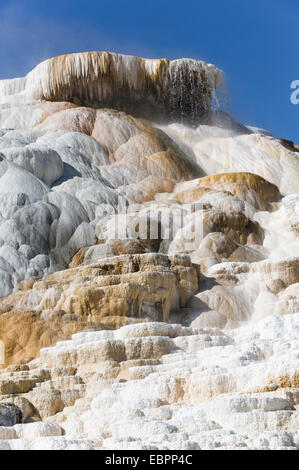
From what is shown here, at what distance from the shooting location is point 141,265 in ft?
58.0

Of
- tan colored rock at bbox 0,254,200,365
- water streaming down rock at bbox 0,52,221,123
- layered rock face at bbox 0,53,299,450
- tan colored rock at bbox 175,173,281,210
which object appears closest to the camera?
layered rock face at bbox 0,53,299,450

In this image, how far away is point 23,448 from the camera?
31.3 feet

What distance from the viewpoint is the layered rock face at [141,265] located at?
35.5ft

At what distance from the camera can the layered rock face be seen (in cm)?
1081

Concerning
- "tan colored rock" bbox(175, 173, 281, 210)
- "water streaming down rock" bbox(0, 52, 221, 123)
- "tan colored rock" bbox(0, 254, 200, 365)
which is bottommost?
"tan colored rock" bbox(0, 254, 200, 365)

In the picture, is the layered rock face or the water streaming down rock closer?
the layered rock face

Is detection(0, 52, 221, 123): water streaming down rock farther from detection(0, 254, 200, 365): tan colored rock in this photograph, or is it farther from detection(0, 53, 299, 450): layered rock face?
detection(0, 254, 200, 365): tan colored rock

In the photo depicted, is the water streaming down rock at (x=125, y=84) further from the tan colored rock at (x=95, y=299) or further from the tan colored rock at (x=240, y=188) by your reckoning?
the tan colored rock at (x=95, y=299)

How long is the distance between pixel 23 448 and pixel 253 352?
4.01 m

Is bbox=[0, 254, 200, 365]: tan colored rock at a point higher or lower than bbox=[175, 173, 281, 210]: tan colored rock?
lower

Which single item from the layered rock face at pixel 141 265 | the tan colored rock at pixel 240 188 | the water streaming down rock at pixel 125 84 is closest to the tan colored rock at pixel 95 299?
the layered rock face at pixel 141 265

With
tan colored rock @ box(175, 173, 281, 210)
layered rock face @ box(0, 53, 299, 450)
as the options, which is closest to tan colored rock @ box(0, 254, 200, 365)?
layered rock face @ box(0, 53, 299, 450)

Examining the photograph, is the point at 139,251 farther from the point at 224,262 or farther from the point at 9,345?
the point at 9,345
